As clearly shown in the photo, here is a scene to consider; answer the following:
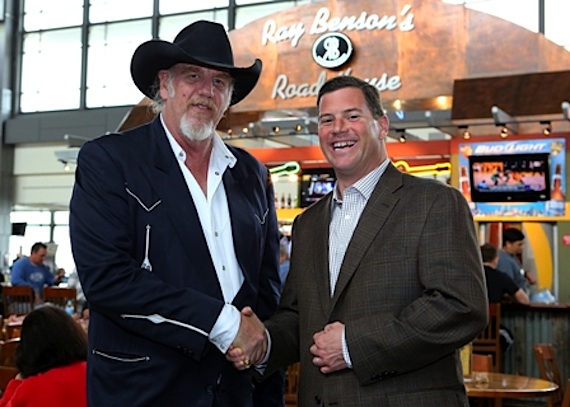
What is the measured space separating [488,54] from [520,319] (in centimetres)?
370

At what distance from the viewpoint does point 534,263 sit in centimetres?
1123

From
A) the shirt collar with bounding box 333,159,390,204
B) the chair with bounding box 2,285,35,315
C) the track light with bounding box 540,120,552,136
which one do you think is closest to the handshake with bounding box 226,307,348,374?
the shirt collar with bounding box 333,159,390,204

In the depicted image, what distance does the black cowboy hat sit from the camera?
2559mm

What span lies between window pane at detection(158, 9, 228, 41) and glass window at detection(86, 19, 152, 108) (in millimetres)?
386

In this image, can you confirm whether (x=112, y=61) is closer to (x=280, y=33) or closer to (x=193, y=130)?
(x=280, y=33)

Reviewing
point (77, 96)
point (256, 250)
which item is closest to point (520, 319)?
point (256, 250)

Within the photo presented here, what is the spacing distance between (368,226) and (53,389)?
1.64 m

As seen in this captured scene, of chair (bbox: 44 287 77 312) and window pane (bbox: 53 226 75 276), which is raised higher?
window pane (bbox: 53 226 75 276)

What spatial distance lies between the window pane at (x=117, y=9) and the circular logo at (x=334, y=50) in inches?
310

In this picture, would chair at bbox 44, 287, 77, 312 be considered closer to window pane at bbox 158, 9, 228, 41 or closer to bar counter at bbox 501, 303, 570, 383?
bar counter at bbox 501, 303, 570, 383

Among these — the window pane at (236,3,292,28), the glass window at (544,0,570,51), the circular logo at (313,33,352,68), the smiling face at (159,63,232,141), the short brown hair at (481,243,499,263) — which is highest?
the window pane at (236,3,292,28)

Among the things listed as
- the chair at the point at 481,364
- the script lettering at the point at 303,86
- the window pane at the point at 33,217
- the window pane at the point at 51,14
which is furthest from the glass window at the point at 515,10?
the window pane at the point at 33,217

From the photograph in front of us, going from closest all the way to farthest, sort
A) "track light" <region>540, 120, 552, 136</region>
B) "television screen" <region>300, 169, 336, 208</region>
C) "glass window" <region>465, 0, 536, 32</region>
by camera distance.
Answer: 1. "track light" <region>540, 120, 552, 136</region>
2. "television screen" <region>300, 169, 336, 208</region>
3. "glass window" <region>465, 0, 536, 32</region>

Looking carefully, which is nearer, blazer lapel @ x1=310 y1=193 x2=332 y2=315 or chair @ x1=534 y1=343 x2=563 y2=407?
blazer lapel @ x1=310 y1=193 x2=332 y2=315
